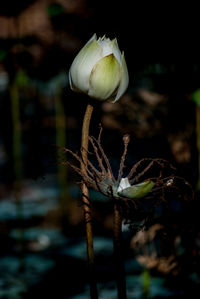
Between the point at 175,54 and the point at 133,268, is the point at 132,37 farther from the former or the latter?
the point at 133,268

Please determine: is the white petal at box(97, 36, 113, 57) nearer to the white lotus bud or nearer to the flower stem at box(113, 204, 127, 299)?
the white lotus bud

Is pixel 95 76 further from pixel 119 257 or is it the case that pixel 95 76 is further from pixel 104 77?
pixel 119 257

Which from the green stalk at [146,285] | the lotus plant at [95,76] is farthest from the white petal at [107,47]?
the green stalk at [146,285]

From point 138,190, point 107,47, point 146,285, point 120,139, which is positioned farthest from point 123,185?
point 120,139

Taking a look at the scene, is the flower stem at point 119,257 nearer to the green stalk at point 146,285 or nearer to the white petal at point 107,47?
the white petal at point 107,47

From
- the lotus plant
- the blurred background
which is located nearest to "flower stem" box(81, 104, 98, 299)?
the lotus plant

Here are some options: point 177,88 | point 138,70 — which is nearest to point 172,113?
point 177,88
